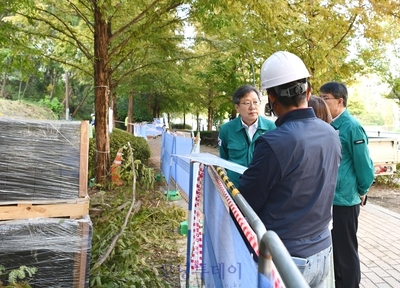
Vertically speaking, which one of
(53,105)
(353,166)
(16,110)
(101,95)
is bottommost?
(353,166)

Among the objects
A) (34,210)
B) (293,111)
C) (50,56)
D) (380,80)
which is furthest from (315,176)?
(380,80)

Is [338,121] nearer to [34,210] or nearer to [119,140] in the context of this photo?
[34,210]

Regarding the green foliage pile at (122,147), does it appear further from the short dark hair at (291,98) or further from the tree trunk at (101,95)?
the short dark hair at (291,98)

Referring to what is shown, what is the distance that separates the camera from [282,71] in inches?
65.1

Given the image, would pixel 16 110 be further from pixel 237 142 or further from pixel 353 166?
pixel 353 166

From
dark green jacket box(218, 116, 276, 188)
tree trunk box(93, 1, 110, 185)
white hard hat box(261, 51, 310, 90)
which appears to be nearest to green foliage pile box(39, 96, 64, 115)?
tree trunk box(93, 1, 110, 185)

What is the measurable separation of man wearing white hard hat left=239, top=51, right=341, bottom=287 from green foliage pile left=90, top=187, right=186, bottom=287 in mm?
2131

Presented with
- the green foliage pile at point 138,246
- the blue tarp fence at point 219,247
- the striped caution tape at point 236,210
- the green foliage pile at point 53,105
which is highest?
the green foliage pile at point 53,105

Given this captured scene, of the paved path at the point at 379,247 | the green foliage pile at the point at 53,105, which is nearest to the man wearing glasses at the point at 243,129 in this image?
the paved path at the point at 379,247

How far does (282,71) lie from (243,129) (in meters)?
1.44

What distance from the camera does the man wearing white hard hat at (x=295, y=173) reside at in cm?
146

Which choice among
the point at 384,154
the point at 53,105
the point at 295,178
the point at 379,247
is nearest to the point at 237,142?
the point at 295,178

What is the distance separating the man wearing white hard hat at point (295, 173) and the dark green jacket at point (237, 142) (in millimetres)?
1265

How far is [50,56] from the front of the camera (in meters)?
7.45
